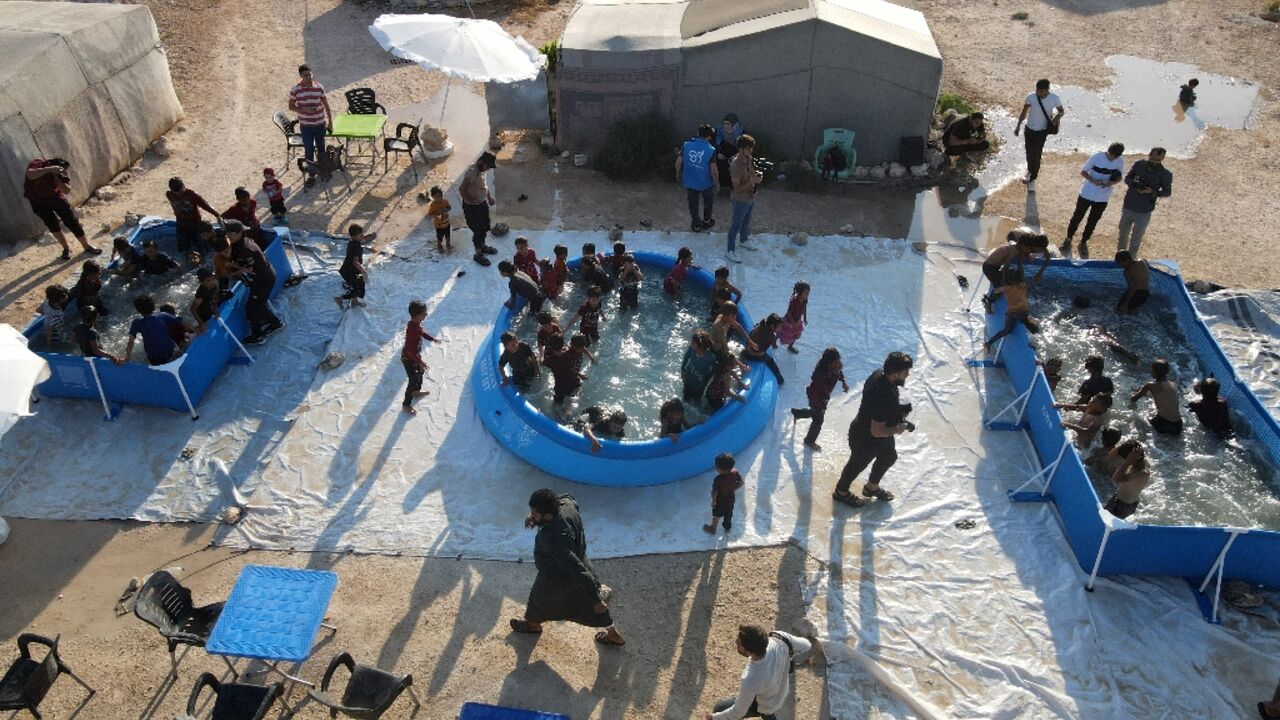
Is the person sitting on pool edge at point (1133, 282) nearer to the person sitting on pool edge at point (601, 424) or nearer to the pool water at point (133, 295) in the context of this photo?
the person sitting on pool edge at point (601, 424)

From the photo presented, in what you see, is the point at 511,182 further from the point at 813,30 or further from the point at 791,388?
the point at 791,388

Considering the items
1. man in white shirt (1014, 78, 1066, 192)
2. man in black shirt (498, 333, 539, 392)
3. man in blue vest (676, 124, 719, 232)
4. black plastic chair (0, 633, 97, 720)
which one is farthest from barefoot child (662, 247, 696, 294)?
black plastic chair (0, 633, 97, 720)

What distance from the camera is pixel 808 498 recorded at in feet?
30.9

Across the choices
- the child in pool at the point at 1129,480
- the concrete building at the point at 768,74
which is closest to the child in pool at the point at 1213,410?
the child in pool at the point at 1129,480

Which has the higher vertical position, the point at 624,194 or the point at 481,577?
the point at 624,194

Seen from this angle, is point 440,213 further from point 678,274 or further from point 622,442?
point 622,442

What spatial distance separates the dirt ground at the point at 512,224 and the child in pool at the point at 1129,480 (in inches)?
121

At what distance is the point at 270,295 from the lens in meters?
12.0

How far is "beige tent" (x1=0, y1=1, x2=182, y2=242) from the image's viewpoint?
42.3ft

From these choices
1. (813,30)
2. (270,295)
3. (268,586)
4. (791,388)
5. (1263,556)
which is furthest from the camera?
(813,30)

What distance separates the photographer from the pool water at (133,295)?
1128 centimetres

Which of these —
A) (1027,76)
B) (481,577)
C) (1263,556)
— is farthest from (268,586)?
(1027,76)

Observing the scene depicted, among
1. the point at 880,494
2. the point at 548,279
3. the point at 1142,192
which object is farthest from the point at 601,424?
the point at 1142,192

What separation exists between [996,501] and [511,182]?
9.19m
